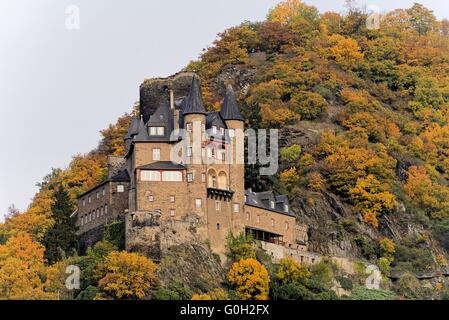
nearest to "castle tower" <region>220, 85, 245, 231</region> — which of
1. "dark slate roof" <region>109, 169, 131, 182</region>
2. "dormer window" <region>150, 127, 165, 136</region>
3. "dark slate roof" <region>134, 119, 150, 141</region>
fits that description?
"dormer window" <region>150, 127, 165, 136</region>

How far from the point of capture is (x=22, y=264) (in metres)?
119

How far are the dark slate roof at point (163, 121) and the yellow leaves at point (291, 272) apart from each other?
515 inches

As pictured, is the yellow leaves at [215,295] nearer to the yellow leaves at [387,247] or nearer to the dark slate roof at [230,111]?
the dark slate roof at [230,111]

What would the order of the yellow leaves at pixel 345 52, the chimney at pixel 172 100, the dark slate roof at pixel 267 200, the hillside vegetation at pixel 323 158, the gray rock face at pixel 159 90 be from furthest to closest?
the yellow leaves at pixel 345 52 → the gray rock face at pixel 159 90 → the dark slate roof at pixel 267 200 → the chimney at pixel 172 100 → the hillside vegetation at pixel 323 158

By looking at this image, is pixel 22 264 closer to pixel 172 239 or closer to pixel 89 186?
pixel 172 239

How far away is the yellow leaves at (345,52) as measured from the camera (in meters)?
170

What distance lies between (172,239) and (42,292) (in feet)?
33.4

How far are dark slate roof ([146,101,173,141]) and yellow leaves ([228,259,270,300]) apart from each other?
11768 mm

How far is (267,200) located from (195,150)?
9.96 m

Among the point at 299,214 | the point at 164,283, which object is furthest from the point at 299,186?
the point at 164,283

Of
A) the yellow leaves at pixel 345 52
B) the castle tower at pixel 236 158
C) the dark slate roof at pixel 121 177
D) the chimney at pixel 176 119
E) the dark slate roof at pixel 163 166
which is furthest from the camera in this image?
the yellow leaves at pixel 345 52

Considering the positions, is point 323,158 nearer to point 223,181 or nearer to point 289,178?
point 289,178

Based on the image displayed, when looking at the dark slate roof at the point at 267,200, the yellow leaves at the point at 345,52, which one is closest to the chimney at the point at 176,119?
the dark slate roof at the point at 267,200

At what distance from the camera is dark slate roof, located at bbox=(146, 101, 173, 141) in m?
121
